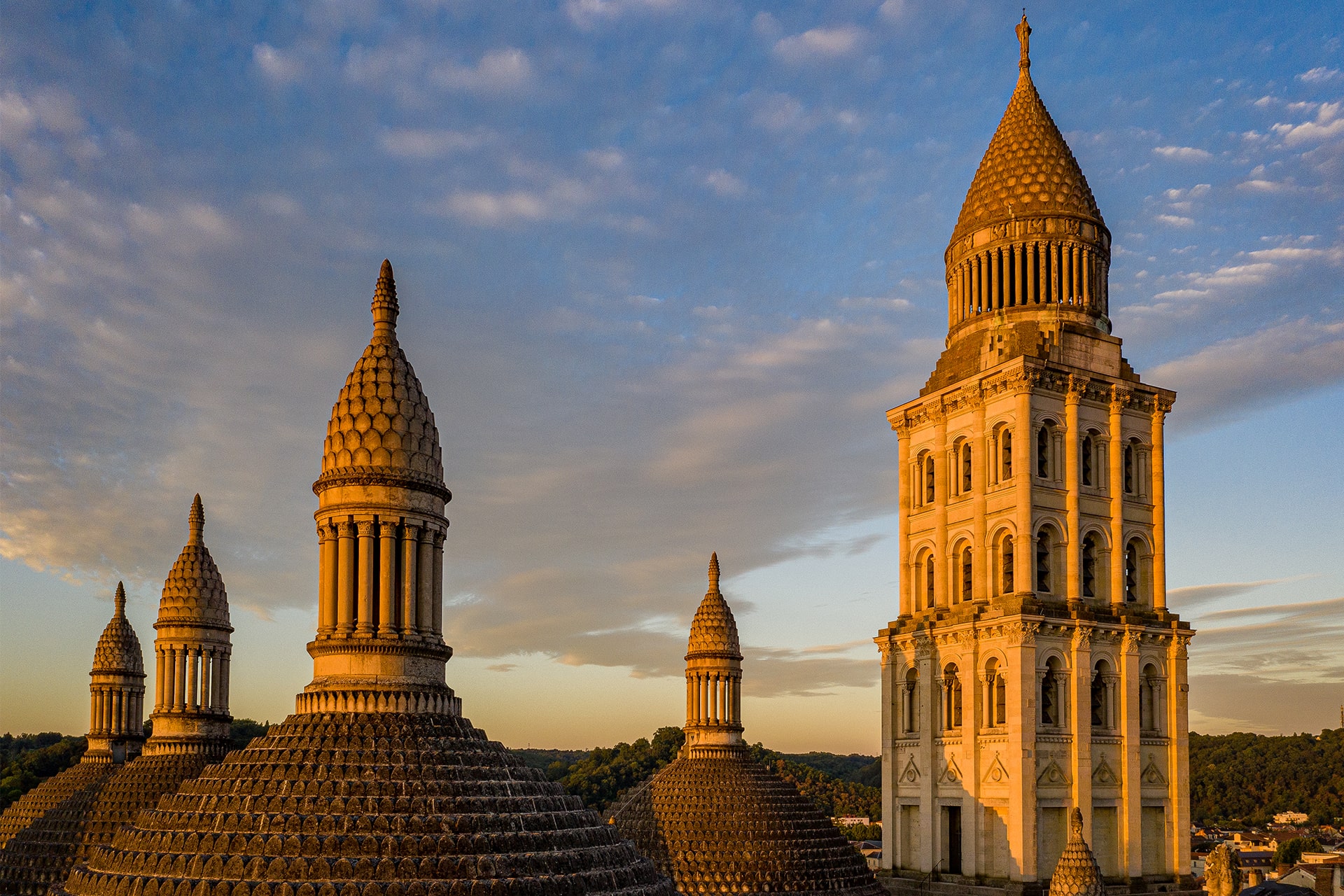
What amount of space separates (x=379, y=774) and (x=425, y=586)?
16.6 ft

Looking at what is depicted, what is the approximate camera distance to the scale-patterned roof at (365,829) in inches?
900

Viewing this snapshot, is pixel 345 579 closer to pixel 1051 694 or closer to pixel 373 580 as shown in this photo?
pixel 373 580

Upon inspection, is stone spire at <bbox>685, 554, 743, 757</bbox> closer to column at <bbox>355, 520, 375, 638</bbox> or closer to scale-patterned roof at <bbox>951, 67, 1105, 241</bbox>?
scale-patterned roof at <bbox>951, 67, 1105, 241</bbox>

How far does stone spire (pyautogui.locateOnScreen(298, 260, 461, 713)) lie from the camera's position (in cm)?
2736

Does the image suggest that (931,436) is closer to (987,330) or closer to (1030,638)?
(987,330)

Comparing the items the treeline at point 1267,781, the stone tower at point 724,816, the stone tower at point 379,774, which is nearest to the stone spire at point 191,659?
the stone tower at point 724,816

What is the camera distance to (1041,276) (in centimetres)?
5534

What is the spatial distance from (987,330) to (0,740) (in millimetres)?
167093

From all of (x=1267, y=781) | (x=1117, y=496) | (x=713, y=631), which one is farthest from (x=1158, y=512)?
(x=1267, y=781)

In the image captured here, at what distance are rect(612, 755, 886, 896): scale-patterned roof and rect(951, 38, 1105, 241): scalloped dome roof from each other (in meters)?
26.9

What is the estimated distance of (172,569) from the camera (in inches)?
2229

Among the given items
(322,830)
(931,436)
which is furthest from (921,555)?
(322,830)

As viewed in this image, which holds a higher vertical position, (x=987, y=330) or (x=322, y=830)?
(x=987, y=330)

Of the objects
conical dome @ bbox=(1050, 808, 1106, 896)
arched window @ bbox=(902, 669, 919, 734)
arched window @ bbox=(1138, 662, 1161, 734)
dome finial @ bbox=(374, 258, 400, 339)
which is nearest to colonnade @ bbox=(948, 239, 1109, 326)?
arched window @ bbox=(1138, 662, 1161, 734)
